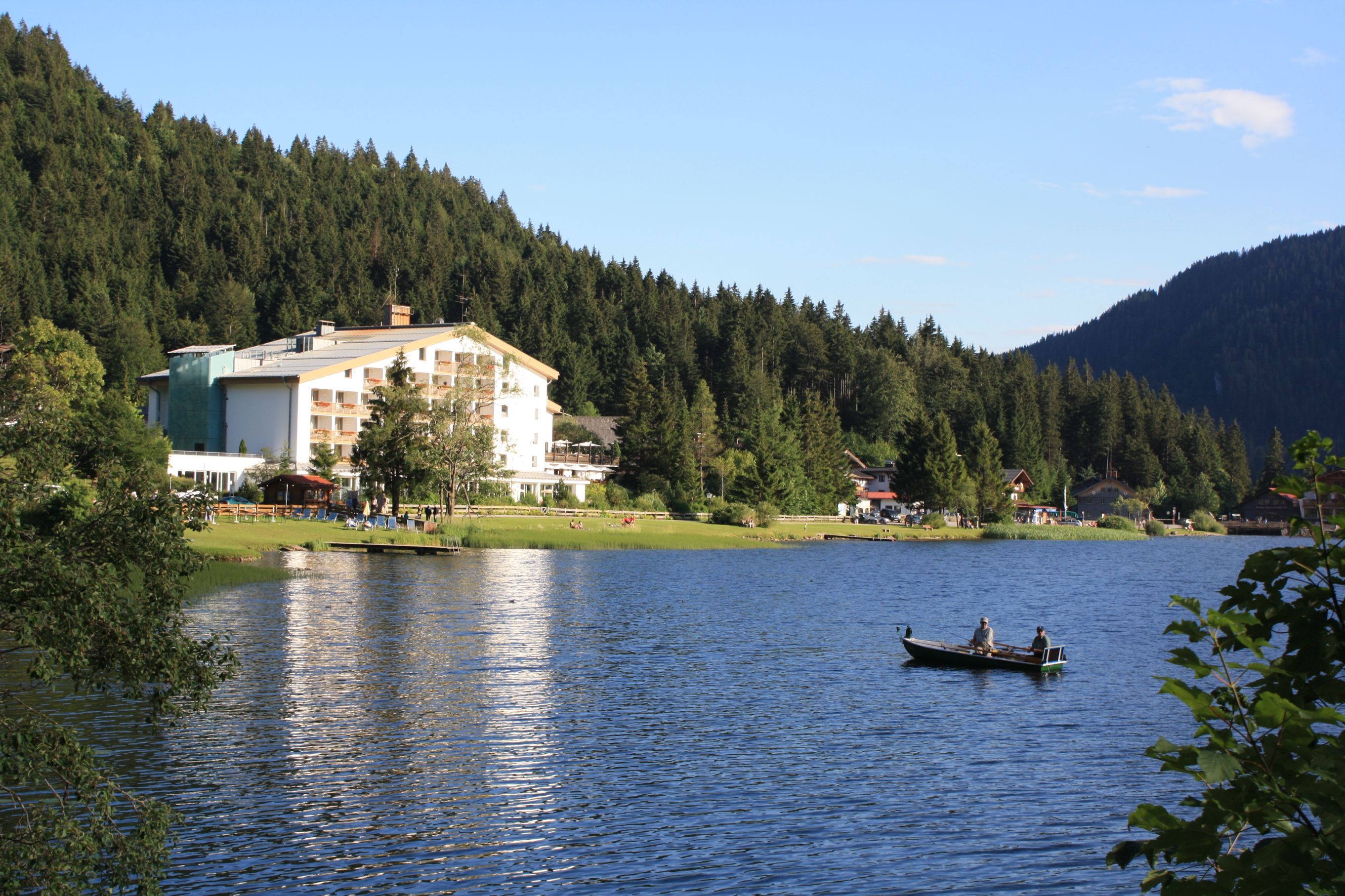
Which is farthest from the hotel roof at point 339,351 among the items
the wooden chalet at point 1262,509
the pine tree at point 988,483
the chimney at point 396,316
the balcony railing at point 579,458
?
the wooden chalet at point 1262,509

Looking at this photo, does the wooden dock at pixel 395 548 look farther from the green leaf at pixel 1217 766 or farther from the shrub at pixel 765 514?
the green leaf at pixel 1217 766

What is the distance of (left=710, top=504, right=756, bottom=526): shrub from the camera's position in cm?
10356

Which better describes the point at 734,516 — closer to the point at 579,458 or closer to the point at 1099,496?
the point at 579,458

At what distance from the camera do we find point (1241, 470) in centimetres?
19950

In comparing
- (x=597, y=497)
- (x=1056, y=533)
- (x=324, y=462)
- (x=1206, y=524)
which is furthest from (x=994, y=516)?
(x=324, y=462)

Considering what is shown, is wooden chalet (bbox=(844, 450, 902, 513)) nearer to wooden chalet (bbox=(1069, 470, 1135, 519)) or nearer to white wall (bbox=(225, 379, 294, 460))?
wooden chalet (bbox=(1069, 470, 1135, 519))

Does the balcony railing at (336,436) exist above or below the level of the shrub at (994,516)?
above

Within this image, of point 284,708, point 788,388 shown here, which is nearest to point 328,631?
point 284,708

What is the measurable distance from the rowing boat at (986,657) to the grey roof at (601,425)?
4292 inches

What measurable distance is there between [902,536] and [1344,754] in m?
111

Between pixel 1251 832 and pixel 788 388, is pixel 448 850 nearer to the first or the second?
pixel 1251 832

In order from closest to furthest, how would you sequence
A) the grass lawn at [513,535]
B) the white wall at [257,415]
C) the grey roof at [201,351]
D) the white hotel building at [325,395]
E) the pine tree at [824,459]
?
the grass lawn at [513,535] < the white hotel building at [325,395] < the white wall at [257,415] < the grey roof at [201,351] < the pine tree at [824,459]

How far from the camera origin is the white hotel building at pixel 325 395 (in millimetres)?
89500

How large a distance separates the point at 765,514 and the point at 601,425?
49.9 metres
